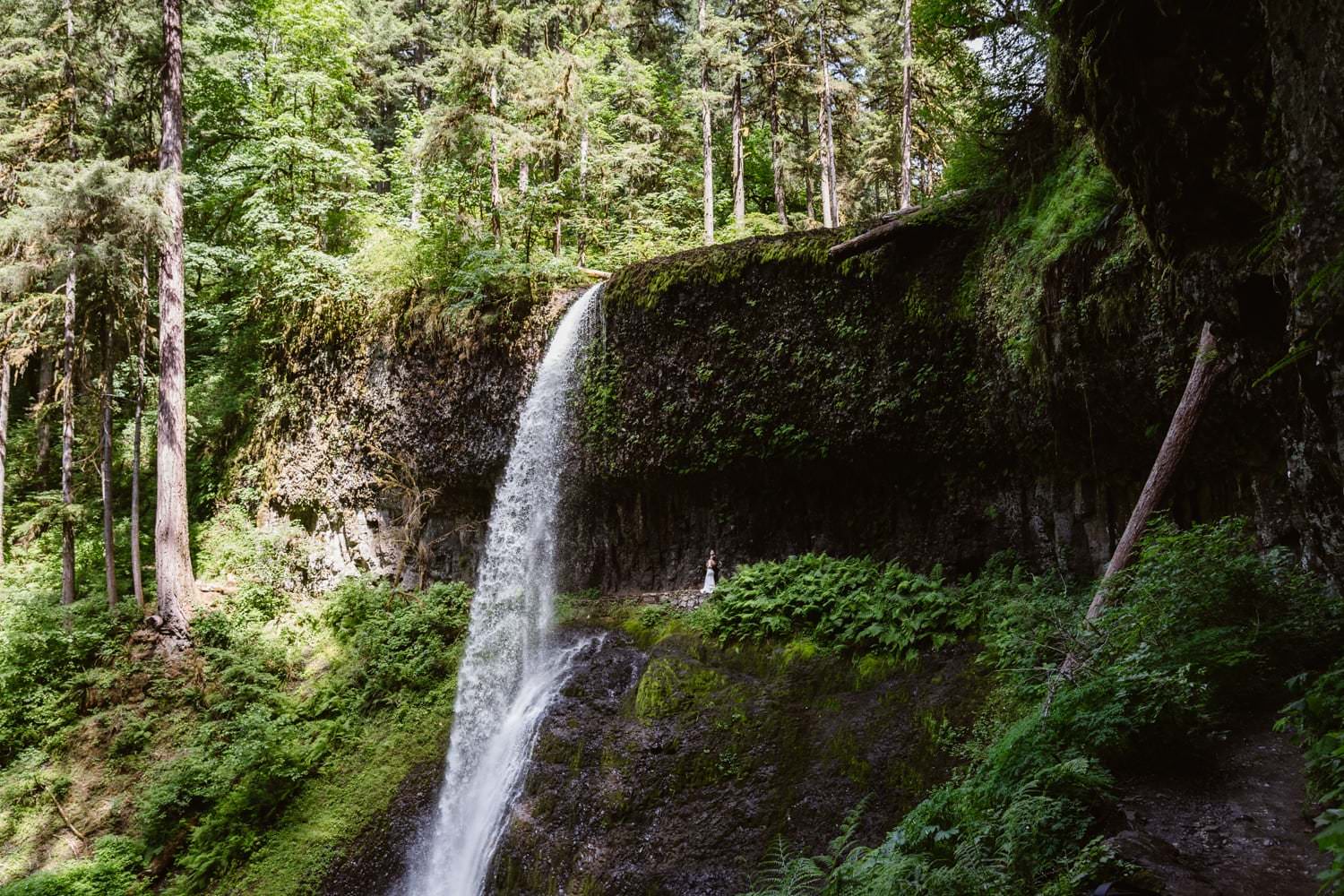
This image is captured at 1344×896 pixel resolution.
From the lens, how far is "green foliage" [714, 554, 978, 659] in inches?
292

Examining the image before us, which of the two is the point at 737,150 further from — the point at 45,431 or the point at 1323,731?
the point at 1323,731

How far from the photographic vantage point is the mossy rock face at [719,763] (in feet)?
20.0

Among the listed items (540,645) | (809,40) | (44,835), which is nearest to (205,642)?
(44,835)

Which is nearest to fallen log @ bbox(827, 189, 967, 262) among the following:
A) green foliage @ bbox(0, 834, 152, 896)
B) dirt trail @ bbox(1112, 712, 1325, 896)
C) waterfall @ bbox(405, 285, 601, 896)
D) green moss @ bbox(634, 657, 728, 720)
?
waterfall @ bbox(405, 285, 601, 896)

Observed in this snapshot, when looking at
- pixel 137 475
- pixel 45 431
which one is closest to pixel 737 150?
pixel 137 475

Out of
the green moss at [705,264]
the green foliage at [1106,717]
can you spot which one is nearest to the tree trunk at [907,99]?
the green moss at [705,264]

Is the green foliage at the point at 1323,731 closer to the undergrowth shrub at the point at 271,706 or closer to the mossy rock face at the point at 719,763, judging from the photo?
the mossy rock face at the point at 719,763

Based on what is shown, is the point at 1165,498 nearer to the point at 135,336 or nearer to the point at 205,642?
the point at 205,642

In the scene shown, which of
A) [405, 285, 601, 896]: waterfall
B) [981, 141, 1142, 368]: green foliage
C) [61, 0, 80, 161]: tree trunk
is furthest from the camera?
[61, 0, 80, 161]: tree trunk

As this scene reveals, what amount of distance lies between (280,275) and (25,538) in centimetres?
787

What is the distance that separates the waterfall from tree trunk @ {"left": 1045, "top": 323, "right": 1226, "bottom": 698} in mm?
6022

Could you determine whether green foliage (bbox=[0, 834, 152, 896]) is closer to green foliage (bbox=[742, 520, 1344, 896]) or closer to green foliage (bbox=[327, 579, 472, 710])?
green foliage (bbox=[327, 579, 472, 710])

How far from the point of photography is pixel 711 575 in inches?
401

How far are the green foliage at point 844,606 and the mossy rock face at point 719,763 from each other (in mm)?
269
